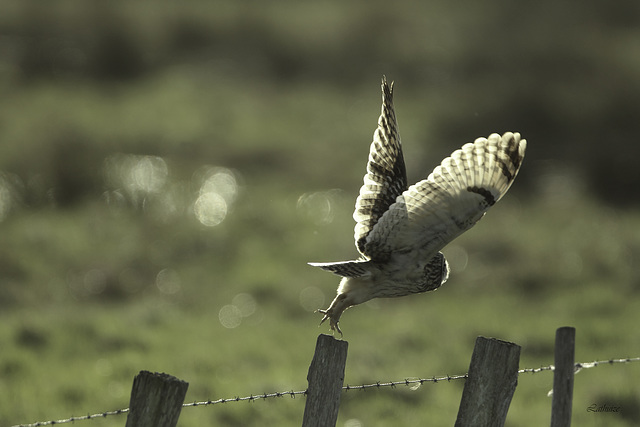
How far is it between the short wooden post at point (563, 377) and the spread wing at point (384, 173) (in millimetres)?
1359

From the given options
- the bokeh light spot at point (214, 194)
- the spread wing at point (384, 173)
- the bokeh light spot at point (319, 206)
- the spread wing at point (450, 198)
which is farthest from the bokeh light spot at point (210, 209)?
the spread wing at point (450, 198)

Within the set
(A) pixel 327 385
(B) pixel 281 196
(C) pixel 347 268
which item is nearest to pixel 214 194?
(B) pixel 281 196

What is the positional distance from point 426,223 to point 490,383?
921 mm

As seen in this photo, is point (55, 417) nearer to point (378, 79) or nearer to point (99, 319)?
point (99, 319)

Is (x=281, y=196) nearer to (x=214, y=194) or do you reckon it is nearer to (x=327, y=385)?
(x=214, y=194)

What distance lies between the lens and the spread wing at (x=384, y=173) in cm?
480

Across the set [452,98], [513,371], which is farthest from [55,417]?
[452,98]

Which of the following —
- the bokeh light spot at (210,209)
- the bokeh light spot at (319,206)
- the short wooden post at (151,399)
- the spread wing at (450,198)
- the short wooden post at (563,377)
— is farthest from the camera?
the bokeh light spot at (319,206)

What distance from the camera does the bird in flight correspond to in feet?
13.8

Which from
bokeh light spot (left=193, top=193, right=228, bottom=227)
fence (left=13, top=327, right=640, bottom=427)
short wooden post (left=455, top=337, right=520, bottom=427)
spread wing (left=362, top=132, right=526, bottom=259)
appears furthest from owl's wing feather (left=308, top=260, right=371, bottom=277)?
bokeh light spot (left=193, top=193, right=228, bottom=227)

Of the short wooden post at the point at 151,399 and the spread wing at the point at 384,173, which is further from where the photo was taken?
the spread wing at the point at 384,173

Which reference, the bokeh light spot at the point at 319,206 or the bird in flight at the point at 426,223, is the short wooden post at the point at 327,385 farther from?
the bokeh light spot at the point at 319,206

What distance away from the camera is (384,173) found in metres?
5.01

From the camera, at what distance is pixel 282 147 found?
57.5ft
